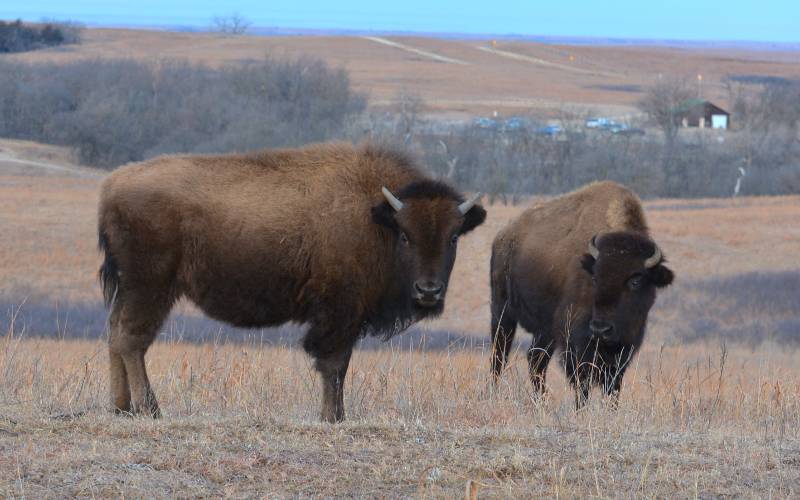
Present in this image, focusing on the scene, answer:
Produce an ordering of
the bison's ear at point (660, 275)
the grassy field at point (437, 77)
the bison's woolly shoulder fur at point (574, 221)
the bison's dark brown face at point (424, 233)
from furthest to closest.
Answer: the grassy field at point (437, 77) < the bison's woolly shoulder fur at point (574, 221) < the bison's ear at point (660, 275) < the bison's dark brown face at point (424, 233)

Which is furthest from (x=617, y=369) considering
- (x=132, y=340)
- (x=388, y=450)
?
(x=132, y=340)

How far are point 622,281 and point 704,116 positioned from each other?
11333 cm

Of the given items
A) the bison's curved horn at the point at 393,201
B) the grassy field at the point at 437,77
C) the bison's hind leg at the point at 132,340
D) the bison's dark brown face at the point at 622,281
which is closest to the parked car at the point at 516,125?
the grassy field at the point at 437,77

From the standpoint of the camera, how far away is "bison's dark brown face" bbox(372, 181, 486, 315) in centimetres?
902

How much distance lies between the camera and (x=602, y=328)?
1041 cm

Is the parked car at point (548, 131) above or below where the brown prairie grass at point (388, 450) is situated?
below

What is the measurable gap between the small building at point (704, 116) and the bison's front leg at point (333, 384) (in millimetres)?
110969

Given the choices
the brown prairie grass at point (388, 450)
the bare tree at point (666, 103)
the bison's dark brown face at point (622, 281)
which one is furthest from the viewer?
the bare tree at point (666, 103)

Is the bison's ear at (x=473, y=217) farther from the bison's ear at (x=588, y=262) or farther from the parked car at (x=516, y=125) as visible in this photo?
the parked car at (x=516, y=125)

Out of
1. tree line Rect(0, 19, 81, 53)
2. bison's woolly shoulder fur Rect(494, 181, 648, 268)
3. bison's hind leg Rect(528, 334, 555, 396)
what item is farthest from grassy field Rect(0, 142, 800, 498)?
tree line Rect(0, 19, 81, 53)

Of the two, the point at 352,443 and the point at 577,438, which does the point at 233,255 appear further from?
the point at 577,438

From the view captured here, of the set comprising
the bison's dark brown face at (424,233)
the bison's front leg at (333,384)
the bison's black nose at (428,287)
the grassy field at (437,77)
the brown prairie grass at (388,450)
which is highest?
the bison's dark brown face at (424,233)

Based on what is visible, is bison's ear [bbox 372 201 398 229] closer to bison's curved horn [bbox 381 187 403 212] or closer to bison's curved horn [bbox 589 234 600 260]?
bison's curved horn [bbox 381 187 403 212]

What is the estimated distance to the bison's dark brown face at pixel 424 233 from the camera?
902 cm
